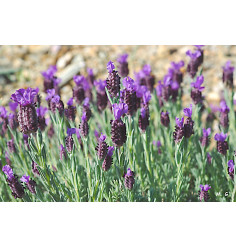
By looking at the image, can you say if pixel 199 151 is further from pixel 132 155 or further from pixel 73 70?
pixel 73 70

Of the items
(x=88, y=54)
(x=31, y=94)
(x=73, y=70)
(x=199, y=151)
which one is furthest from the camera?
(x=88, y=54)

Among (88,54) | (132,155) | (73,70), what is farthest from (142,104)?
(88,54)

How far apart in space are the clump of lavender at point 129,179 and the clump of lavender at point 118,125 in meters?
0.16

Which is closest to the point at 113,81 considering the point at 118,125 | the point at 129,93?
the point at 129,93

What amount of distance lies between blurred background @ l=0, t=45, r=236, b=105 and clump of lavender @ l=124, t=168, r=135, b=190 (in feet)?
7.60

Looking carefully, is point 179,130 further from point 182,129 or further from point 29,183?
point 29,183

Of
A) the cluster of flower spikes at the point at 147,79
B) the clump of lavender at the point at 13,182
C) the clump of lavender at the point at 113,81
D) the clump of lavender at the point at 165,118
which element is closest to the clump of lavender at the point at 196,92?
the clump of lavender at the point at 165,118

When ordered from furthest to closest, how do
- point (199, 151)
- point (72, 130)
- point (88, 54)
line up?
Answer: 1. point (88, 54)
2. point (199, 151)
3. point (72, 130)

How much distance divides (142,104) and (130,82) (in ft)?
1.41

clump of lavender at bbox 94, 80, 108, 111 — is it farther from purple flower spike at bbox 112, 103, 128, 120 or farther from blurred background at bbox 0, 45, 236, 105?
blurred background at bbox 0, 45, 236, 105

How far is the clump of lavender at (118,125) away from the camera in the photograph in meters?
1.51

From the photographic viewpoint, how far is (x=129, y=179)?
5.34 feet

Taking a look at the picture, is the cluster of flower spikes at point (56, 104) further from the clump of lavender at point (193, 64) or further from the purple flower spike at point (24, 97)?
the clump of lavender at point (193, 64)
